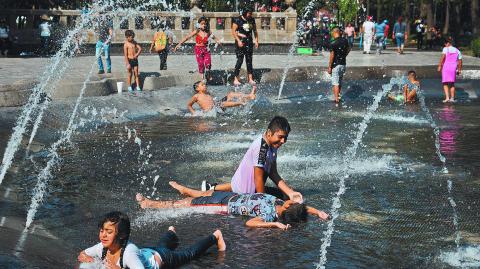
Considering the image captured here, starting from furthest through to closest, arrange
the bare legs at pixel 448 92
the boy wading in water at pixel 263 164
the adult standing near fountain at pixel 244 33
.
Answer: the adult standing near fountain at pixel 244 33 → the bare legs at pixel 448 92 → the boy wading in water at pixel 263 164

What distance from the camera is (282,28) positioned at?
35.9m

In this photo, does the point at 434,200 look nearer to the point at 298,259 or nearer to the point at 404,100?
the point at 298,259

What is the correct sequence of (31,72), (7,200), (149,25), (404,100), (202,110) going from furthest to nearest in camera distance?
(149,25), (31,72), (404,100), (202,110), (7,200)

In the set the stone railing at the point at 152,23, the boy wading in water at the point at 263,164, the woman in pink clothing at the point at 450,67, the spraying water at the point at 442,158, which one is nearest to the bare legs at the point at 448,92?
the woman in pink clothing at the point at 450,67

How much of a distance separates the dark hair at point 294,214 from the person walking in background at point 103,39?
13.2 metres

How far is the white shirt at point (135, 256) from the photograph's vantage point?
240 inches

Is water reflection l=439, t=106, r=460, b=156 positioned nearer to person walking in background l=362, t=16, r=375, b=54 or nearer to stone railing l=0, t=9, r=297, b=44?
person walking in background l=362, t=16, r=375, b=54

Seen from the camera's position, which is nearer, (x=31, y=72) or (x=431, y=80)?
(x=31, y=72)

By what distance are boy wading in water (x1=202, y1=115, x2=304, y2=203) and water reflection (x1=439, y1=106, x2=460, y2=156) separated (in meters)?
4.57

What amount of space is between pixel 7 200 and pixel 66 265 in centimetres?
251

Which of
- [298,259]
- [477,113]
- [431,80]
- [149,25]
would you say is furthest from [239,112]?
[149,25]

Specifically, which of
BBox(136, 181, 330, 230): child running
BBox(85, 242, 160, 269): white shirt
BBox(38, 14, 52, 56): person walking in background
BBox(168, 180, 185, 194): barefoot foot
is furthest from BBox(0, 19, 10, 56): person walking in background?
BBox(85, 242, 160, 269): white shirt

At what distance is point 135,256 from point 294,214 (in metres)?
2.34

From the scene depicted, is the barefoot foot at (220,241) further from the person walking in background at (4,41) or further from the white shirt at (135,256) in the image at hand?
the person walking in background at (4,41)
